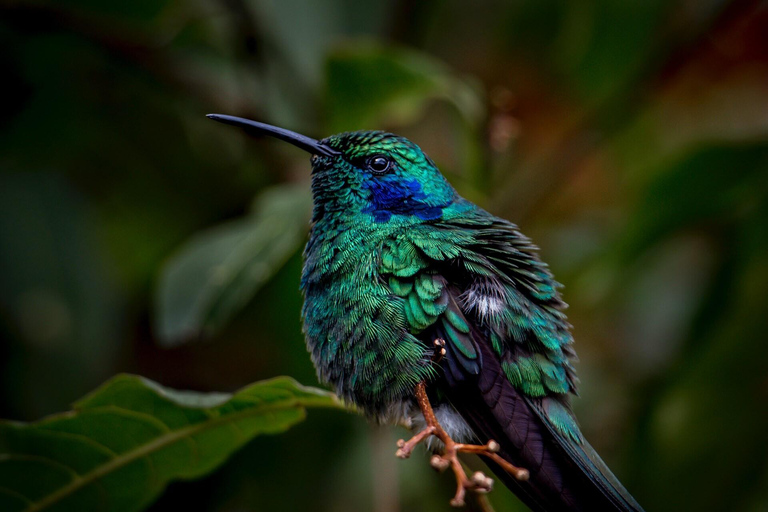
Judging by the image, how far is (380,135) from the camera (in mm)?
2121

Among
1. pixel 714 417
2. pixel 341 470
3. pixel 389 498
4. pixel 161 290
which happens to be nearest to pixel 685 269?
pixel 714 417

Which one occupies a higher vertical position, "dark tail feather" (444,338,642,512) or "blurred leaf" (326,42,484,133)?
"blurred leaf" (326,42,484,133)

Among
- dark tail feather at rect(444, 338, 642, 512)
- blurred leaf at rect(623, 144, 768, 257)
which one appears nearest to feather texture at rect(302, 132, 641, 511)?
dark tail feather at rect(444, 338, 642, 512)

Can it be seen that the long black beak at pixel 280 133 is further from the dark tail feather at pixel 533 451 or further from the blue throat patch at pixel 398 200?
the dark tail feather at pixel 533 451

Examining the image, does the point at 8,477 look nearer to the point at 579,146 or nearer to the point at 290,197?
the point at 290,197

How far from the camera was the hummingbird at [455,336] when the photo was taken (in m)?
1.62

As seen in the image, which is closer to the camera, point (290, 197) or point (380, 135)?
point (380, 135)

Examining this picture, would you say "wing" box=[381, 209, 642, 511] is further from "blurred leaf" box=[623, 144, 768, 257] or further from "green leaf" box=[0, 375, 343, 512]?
"blurred leaf" box=[623, 144, 768, 257]

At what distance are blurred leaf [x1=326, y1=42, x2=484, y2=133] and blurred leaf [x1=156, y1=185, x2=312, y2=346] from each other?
54 centimetres

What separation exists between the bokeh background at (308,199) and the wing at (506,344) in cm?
88

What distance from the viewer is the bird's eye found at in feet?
6.89

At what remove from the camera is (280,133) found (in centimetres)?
195

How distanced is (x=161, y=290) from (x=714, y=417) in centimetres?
223

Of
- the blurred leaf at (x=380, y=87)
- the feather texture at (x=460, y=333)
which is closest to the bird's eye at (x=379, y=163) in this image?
the feather texture at (x=460, y=333)
